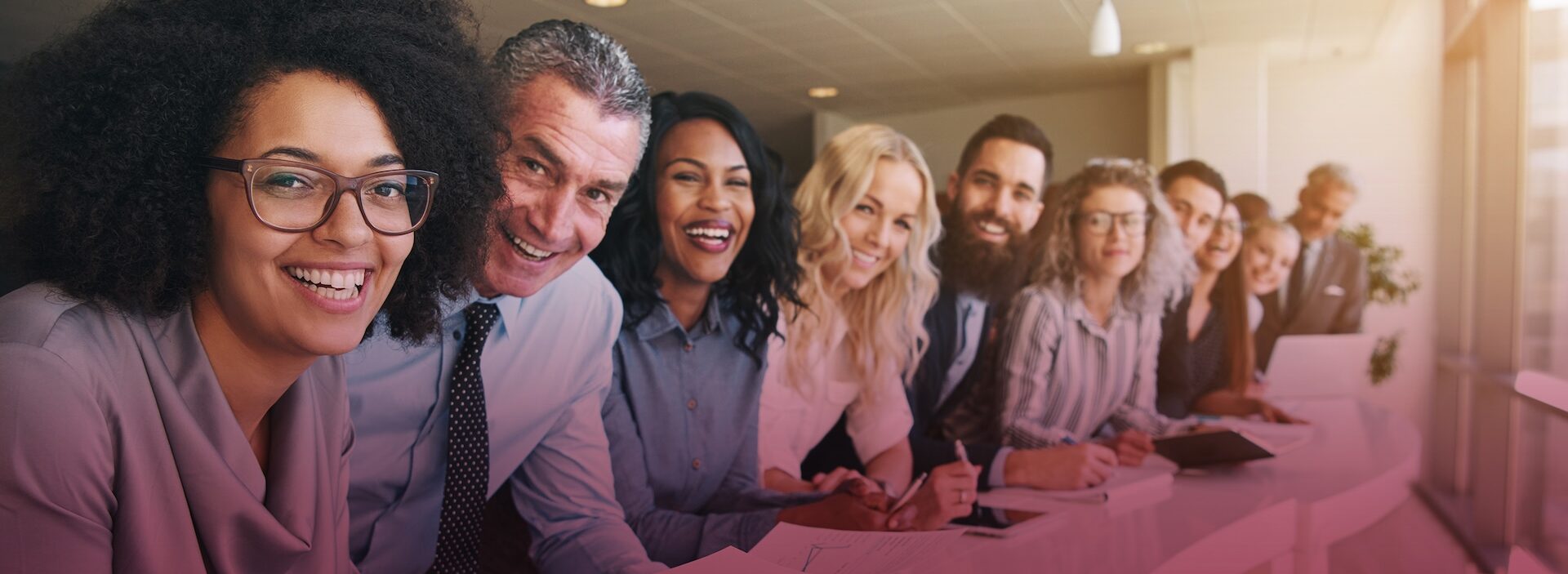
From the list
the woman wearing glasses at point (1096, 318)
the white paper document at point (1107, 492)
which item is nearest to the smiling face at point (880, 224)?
the woman wearing glasses at point (1096, 318)

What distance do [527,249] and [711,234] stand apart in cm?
45

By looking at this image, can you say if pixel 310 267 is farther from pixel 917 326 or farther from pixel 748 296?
pixel 917 326

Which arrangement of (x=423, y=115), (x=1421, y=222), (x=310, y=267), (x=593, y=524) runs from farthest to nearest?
(x=1421, y=222), (x=593, y=524), (x=423, y=115), (x=310, y=267)

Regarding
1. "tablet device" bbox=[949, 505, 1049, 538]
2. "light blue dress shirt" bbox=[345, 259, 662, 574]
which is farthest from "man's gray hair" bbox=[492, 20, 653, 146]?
"tablet device" bbox=[949, 505, 1049, 538]

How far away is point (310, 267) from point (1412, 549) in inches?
155

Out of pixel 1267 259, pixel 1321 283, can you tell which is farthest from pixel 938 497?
pixel 1321 283

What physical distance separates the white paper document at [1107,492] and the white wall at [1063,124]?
3.07 ft

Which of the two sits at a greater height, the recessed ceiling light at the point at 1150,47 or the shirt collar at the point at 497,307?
the recessed ceiling light at the point at 1150,47

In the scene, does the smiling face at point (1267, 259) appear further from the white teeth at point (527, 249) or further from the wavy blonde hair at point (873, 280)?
the white teeth at point (527, 249)

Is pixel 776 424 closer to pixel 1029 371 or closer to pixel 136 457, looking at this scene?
pixel 1029 371

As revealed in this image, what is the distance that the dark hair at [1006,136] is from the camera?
2.85 meters

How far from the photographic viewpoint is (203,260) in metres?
1.54

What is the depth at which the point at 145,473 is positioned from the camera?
1.49 m

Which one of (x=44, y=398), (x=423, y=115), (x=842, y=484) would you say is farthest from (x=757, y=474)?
(x=44, y=398)
